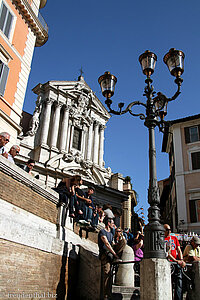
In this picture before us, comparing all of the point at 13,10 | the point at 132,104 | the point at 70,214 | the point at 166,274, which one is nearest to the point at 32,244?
the point at 70,214

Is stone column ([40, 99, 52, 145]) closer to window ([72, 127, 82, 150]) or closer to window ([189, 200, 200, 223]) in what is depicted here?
window ([72, 127, 82, 150])

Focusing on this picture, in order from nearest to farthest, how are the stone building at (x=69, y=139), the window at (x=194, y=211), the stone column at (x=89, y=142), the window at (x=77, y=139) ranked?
the stone building at (x=69, y=139) < the window at (x=194, y=211) < the window at (x=77, y=139) < the stone column at (x=89, y=142)

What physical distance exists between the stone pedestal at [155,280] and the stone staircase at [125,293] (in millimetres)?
1008

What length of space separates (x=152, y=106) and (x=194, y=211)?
55.5ft

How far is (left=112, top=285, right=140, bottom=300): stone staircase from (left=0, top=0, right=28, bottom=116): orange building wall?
8652 mm

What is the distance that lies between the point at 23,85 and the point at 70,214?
27.5 ft

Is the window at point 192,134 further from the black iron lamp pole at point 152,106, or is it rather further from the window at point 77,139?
the black iron lamp pole at point 152,106

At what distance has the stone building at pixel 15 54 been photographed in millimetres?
12227

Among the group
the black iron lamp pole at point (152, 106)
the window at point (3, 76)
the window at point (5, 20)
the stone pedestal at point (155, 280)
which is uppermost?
the window at point (5, 20)

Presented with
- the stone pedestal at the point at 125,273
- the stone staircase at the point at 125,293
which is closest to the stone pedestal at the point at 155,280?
the stone staircase at the point at 125,293

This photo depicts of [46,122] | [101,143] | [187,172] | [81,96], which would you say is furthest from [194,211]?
[46,122]

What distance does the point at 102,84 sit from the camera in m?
8.26

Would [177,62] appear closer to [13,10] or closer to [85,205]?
[85,205]

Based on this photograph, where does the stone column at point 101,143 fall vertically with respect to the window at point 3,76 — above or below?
above
